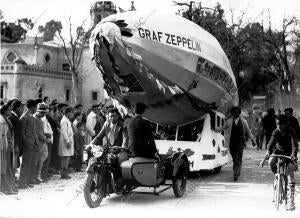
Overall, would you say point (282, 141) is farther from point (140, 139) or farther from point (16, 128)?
point (16, 128)

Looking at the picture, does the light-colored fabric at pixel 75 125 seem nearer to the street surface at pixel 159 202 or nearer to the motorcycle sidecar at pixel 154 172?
the street surface at pixel 159 202

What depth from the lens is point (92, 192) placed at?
323 inches

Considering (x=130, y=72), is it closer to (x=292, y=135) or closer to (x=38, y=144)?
(x=38, y=144)

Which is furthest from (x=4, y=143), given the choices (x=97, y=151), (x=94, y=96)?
(x=94, y=96)

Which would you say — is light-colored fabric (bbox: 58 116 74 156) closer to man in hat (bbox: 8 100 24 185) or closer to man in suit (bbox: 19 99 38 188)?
man in suit (bbox: 19 99 38 188)

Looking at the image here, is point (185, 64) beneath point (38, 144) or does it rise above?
above

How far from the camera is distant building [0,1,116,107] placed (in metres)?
47.9

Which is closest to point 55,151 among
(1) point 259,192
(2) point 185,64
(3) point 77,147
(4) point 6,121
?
(3) point 77,147

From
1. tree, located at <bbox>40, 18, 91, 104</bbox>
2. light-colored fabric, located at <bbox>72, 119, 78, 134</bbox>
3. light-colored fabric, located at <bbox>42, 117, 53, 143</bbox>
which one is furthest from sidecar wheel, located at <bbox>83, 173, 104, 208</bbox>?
tree, located at <bbox>40, 18, 91, 104</bbox>

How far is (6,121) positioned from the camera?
30.8ft

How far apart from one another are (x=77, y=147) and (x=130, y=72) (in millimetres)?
3860

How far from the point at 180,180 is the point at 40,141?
→ 3409 mm

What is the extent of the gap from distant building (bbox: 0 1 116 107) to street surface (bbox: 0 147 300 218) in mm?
37872

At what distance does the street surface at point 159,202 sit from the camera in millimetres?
7590
